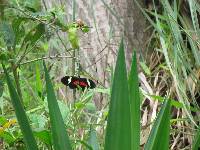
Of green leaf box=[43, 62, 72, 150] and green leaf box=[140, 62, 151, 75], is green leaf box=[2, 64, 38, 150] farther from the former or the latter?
green leaf box=[140, 62, 151, 75]

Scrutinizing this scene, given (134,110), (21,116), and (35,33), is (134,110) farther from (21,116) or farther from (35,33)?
(35,33)

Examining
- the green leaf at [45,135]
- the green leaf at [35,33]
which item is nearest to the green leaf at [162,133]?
the green leaf at [45,135]

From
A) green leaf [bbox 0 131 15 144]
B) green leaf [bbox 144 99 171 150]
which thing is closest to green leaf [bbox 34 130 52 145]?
green leaf [bbox 0 131 15 144]

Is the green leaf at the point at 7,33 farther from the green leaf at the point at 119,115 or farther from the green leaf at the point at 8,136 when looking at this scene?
the green leaf at the point at 119,115

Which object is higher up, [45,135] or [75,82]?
[75,82]

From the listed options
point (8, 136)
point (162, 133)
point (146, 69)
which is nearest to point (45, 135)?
point (8, 136)

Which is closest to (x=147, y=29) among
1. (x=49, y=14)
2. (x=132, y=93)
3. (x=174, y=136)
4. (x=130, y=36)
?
(x=130, y=36)

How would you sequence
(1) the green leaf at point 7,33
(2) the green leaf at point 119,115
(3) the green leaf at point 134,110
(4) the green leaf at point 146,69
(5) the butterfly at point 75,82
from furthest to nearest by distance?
(4) the green leaf at point 146,69 → (5) the butterfly at point 75,82 → (1) the green leaf at point 7,33 → (3) the green leaf at point 134,110 → (2) the green leaf at point 119,115
